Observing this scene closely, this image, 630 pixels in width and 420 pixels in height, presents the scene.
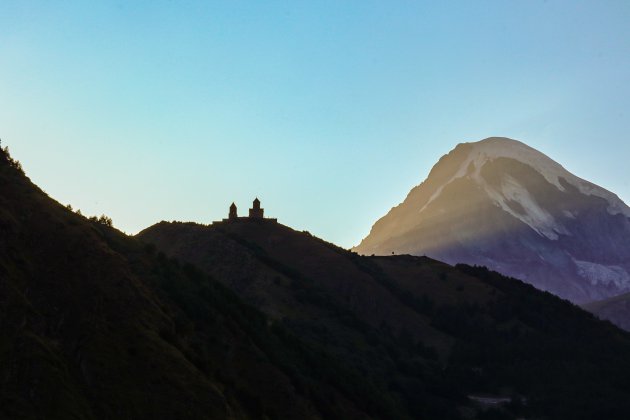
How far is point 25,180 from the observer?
77.4 meters

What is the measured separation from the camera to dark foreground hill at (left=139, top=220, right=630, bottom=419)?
12812cm

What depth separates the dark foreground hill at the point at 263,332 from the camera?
180ft

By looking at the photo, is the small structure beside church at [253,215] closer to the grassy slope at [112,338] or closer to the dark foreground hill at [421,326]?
the dark foreground hill at [421,326]

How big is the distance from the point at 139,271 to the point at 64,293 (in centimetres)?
1690

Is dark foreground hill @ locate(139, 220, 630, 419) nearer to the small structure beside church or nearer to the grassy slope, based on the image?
the small structure beside church

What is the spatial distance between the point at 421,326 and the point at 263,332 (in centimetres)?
6817

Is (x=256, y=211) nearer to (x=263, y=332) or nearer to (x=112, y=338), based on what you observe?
(x=263, y=332)

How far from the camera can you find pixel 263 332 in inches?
3716

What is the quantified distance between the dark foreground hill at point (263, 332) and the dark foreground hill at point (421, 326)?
0.38m

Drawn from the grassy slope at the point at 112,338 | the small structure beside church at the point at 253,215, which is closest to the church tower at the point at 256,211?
the small structure beside church at the point at 253,215

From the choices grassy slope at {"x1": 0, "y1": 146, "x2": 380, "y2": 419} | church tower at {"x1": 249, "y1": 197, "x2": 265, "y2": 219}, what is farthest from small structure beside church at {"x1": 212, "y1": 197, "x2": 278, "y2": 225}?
grassy slope at {"x1": 0, "y1": 146, "x2": 380, "y2": 419}

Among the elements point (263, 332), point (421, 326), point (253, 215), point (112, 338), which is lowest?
point (112, 338)

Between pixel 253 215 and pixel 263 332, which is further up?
pixel 253 215

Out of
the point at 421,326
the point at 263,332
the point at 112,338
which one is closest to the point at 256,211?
the point at 421,326
